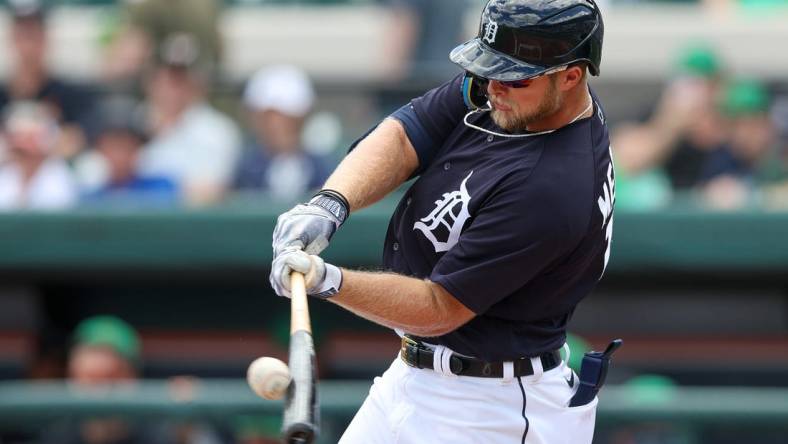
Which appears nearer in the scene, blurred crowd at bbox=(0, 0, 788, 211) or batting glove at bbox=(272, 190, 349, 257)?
batting glove at bbox=(272, 190, 349, 257)

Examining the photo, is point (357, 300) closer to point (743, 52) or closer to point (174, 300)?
point (174, 300)

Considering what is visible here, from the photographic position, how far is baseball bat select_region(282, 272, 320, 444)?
2.68 meters

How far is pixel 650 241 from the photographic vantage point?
5.67 metres

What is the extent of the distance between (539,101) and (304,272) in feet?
2.30

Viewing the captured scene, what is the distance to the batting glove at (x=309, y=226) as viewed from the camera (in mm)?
3073

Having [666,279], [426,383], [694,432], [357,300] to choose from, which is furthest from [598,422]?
[357,300]

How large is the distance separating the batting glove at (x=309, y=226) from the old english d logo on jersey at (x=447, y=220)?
23cm

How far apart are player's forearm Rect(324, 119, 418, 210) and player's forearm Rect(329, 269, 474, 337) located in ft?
0.87

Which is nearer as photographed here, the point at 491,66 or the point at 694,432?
the point at 491,66

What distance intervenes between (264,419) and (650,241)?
5.74ft

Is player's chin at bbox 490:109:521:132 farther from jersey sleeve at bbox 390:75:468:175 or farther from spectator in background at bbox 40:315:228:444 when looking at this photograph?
spectator in background at bbox 40:315:228:444

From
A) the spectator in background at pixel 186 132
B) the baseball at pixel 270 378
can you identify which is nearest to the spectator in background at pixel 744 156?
the spectator in background at pixel 186 132

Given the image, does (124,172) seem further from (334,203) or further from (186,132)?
(334,203)

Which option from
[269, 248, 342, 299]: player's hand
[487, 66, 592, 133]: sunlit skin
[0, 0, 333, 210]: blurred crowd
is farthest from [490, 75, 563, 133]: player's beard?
[0, 0, 333, 210]: blurred crowd
